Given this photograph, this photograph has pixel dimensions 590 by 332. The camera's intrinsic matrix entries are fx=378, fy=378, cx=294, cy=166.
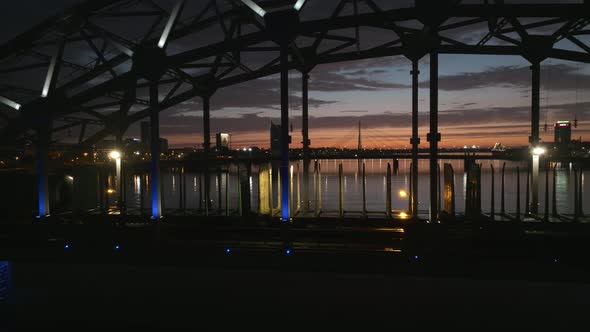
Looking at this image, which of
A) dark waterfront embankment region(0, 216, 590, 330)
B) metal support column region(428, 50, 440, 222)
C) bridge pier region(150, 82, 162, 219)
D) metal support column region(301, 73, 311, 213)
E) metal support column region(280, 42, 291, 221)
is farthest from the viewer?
metal support column region(301, 73, 311, 213)

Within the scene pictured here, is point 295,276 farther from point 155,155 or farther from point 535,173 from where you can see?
point 535,173

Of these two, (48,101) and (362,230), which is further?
(48,101)

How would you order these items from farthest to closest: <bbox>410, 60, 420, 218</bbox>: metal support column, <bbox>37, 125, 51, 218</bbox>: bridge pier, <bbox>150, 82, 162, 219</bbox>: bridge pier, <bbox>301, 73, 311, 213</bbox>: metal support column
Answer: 1. <bbox>301, 73, 311, 213</bbox>: metal support column
2. <bbox>410, 60, 420, 218</bbox>: metal support column
3. <bbox>37, 125, 51, 218</bbox>: bridge pier
4. <bbox>150, 82, 162, 219</bbox>: bridge pier

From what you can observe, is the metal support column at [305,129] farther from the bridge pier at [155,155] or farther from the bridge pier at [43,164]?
the bridge pier at [43,164]

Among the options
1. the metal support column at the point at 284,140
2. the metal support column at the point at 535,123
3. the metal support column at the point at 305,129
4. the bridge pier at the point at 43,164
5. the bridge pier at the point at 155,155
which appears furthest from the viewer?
the metal support column at the point at 305,129

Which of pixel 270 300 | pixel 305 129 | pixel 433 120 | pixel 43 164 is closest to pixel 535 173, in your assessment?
pixel 433 120

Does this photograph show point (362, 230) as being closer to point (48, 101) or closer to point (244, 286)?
point (244, 286)

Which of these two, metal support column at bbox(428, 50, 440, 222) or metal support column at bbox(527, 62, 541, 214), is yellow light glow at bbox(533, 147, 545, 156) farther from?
metal support column at bbox(428, 50, 440, 222)

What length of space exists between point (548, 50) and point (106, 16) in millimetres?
13200

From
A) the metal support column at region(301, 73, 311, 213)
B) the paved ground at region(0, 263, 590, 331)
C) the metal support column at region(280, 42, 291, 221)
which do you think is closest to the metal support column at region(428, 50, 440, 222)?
the paved ground at region(0, 263, 590, 331)

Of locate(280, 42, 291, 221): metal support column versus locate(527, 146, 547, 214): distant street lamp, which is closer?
locate(280, 42, 291, 221): metal support column

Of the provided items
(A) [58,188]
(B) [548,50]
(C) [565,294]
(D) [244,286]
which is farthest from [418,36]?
(A) [58,188]

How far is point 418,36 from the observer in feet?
36.6

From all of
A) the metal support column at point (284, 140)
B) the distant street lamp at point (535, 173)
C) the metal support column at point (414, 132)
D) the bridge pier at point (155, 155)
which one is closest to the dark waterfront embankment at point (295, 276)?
the metal support column at point (284, 140)
